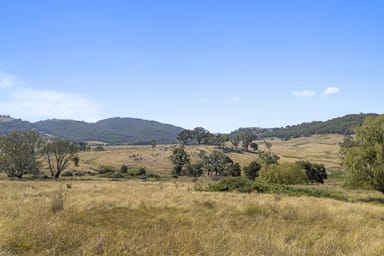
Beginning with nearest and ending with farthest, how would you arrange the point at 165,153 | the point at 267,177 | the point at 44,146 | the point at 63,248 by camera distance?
the point at 63,248
the point at 267,177
the point at 44,146
the point at 165,153

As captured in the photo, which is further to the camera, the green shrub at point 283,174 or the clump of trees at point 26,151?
the clump of trees at point 26,151

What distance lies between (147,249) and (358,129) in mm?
36998

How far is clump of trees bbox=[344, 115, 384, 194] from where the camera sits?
3531 cm

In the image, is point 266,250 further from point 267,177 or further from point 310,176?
point 310,176

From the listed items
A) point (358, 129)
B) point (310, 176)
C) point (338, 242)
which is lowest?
point (310, 176)

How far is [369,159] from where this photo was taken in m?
36.1

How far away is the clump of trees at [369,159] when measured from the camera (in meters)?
35.3

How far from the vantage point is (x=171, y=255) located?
5.05 metres

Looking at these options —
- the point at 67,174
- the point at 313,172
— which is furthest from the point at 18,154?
the point at 313,172

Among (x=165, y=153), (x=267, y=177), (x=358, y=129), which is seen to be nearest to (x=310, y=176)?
(x=267, y=177)

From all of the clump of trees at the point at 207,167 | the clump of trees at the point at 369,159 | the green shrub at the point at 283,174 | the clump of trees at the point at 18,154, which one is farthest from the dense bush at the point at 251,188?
the clump of trees at the point at 207,167

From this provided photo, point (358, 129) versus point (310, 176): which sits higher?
point (358, 129)

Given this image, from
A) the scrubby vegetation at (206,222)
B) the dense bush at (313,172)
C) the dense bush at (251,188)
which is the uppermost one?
the scrubby vegetation at (206,222)

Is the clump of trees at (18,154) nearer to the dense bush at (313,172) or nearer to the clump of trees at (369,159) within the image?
the dense bush at (313,172)
